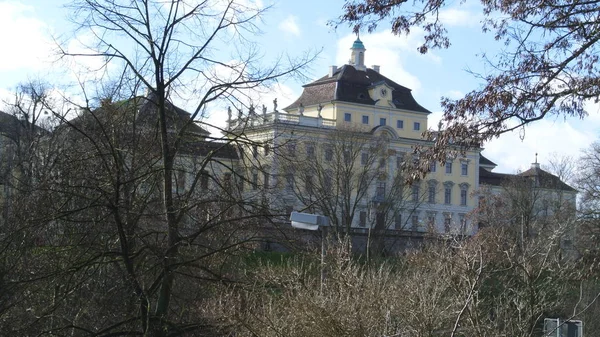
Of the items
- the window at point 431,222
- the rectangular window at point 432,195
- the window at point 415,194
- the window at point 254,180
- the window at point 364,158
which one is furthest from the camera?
the rectangular window at point 432,195

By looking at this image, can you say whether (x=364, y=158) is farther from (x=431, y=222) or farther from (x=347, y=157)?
(x=431, y=222)

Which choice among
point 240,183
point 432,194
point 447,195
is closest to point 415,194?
point 432,194

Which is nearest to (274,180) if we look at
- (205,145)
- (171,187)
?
(205,145)

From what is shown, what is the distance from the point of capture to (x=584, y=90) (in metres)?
8.91

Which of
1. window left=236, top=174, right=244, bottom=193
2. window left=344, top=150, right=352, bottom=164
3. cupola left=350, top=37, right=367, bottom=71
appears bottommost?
window left=236, top=174, right=244, bottom=193

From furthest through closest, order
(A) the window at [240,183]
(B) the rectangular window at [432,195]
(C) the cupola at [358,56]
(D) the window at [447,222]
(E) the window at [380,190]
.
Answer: (C) the cupola at [358,56], (B) the rectangular window at [432,195], (E) the window at [380,190], (D) the window at [447,222], (A) the window at [240,183]

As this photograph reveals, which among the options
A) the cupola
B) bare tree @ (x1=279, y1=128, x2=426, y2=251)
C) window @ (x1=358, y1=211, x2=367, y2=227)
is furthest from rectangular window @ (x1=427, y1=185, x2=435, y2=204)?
bare tree @ (x1=279, y1=128, x2=426, y2=251)

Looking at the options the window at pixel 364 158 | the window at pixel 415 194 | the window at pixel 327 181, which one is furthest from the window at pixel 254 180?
the window at pixel 415 194

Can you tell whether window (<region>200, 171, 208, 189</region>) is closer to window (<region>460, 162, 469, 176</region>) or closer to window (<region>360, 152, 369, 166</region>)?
window (<region>360, 152, 369, 166</region>)

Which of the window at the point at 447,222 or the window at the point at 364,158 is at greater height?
the window at the point at 364,158

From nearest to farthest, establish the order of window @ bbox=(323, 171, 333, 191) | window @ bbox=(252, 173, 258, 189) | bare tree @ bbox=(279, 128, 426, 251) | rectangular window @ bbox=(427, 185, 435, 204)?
window @ bbox=(252, 173, 258, 189), window @ bbox=(323, 171, 333, 191), bare tree @ bbox=(279, 128, 426, 251), rectangular window @ bbox=(427, 185, 435, 204)

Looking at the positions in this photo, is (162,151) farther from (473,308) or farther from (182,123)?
(473,308)

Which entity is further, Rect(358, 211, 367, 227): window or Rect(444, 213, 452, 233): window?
Rect(358, 211, 367, 227): window

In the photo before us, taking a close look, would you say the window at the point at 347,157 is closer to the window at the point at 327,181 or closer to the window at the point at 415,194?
the window at the point at 327,181
